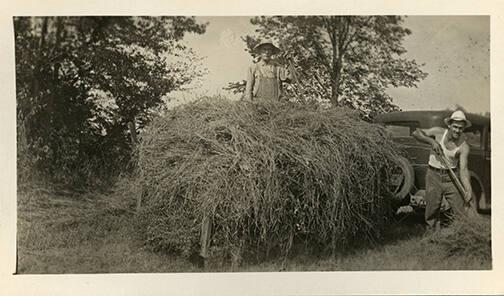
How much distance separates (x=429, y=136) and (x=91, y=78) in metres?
3.30

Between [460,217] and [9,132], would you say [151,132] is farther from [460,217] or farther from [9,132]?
[460,217]

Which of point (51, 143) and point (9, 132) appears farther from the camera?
point (51, 143)

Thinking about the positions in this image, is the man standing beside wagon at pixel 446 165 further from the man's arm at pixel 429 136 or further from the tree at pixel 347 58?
the tree at pixel 347 58

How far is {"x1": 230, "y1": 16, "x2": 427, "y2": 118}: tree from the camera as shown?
15.8 feet

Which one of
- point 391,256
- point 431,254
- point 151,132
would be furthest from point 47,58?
point 431,254

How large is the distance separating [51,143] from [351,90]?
2974 millimetres

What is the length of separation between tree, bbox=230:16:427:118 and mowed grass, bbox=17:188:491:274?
1470mm

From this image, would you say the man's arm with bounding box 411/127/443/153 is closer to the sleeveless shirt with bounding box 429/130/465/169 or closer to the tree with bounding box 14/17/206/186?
the sleeveless shirt with bounding box 429/130/465/169

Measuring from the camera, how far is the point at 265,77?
508cm

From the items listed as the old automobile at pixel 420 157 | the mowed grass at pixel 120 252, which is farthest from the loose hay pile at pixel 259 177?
the old automobile at pixel 420 157

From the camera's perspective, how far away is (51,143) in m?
4.71

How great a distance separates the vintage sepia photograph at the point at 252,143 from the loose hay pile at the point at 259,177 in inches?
0.6

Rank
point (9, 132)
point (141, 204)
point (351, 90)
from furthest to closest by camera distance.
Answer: point (351, 90) < point (141, 204) < point (9, 132)

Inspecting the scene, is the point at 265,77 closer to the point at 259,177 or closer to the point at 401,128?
the point at 259,177
